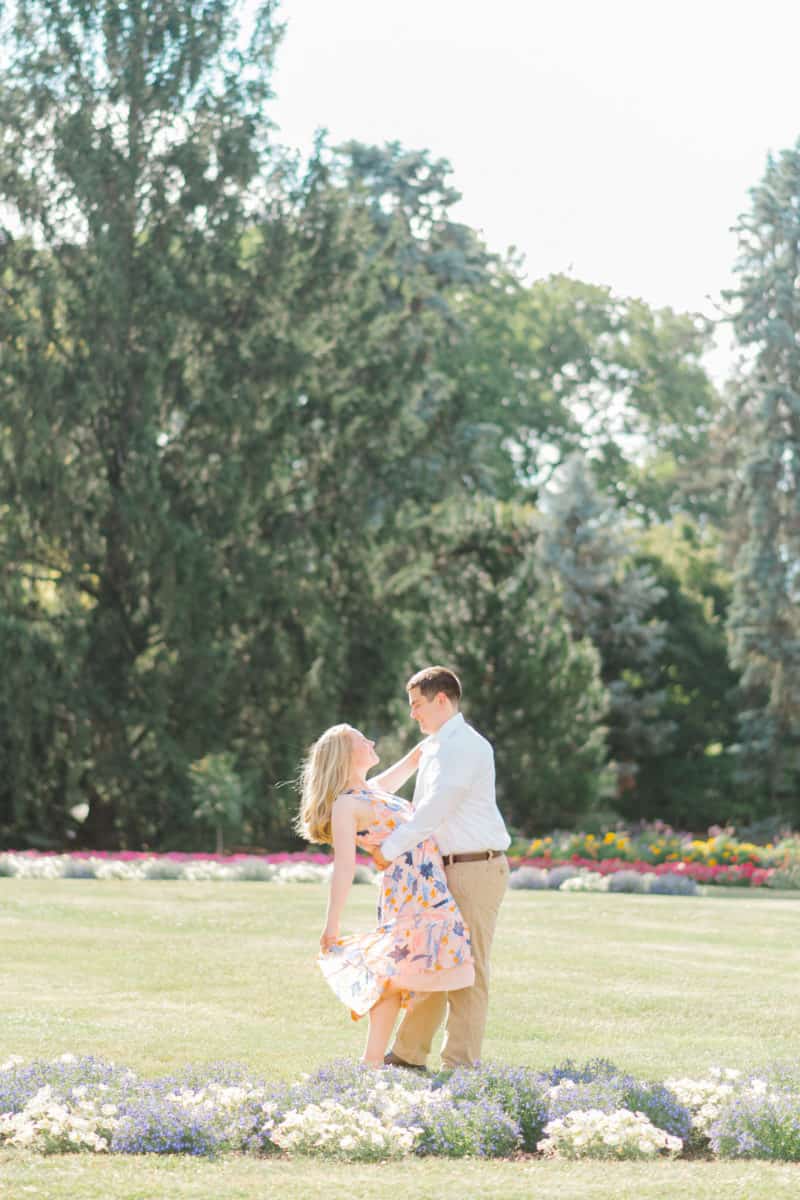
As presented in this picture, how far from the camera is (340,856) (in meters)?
6.66

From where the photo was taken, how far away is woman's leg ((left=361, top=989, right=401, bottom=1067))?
6.82 m

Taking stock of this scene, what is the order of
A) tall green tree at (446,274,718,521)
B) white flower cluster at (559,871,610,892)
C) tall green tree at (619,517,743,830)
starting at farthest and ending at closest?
tall green tree at (446,274,718,521), tall green tree at (619,517,743,830), white flower cluster at (559,871,610,892)

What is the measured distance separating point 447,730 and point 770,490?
2773cm

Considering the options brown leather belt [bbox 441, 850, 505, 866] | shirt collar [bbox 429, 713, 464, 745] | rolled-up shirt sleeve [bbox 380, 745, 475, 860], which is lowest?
brown leather belt [bbox 441, 850, 505, 866]

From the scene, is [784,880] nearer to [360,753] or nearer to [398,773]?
[398,773]

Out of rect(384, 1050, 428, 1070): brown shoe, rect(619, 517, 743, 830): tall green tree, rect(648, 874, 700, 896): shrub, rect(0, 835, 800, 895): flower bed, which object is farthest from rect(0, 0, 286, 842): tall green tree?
rect(384, 1050, 428, 1070): brown shoe

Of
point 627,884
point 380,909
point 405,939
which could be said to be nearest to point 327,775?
point 380,909

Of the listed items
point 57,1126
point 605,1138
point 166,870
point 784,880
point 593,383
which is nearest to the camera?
point 57,1126

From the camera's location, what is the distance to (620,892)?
17406 mm

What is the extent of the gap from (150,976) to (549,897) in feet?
20.8

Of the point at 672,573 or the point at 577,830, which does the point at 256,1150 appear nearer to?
the point at 577,830

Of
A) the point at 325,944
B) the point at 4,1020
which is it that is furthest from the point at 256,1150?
the point at 4,1020

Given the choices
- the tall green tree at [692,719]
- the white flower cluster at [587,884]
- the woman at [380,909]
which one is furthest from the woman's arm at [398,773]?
the tall green tree at [692,719]

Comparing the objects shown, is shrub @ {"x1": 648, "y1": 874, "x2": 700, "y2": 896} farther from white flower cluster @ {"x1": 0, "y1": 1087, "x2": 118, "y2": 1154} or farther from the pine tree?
the pine tree
